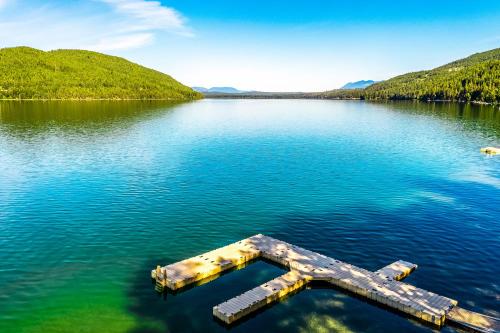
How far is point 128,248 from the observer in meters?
41.4

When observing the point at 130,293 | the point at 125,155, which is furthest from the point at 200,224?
the point at 125,155

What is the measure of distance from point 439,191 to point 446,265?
28262 millimetres

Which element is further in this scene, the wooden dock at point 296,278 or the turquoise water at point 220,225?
the turquoise water at point 220,225

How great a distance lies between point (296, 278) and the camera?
34688mm

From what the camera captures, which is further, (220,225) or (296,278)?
(220,225)

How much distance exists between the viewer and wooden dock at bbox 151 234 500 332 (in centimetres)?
3008

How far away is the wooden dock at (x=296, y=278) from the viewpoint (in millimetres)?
30080

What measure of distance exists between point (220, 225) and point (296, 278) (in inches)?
620

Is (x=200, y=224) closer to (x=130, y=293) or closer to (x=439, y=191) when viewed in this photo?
(x=130, y=293)

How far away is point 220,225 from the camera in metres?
48.0

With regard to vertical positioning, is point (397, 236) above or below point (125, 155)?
below

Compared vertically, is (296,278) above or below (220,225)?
below

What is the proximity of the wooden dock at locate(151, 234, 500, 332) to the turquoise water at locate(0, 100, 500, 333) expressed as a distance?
1.02 metres

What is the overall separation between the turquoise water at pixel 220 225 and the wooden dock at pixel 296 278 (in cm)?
102
